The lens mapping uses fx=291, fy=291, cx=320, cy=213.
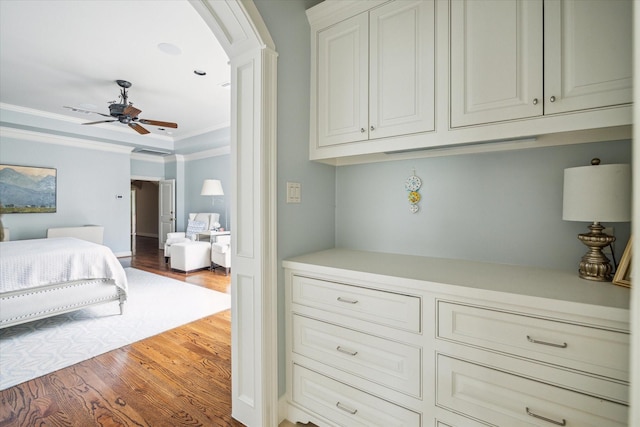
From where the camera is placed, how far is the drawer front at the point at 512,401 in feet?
3.17

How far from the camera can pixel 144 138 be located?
611cm

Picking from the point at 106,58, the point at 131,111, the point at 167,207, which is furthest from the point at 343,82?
the point at 167,207

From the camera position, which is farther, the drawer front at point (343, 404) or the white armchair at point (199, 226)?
the white armchair at point (199, 226)

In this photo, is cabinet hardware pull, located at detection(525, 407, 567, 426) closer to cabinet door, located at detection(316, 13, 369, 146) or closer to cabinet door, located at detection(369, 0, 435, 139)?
cabinet door, located at detection(369, 0, 435, 139)

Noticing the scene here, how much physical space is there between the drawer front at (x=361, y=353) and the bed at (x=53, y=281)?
264cm

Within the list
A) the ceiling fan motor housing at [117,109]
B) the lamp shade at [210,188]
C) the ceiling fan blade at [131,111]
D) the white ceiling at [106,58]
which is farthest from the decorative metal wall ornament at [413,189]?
the lamp shade at [210,188]

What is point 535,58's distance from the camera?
1.21 metres

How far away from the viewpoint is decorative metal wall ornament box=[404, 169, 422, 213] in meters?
1.80

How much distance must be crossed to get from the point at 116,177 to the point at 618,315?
8021mm

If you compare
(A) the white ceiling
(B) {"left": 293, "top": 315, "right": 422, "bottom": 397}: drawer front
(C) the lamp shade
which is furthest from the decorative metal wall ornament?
(C) the lamp shade

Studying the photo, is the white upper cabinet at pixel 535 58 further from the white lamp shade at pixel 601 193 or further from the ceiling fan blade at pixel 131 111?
the ceiling fan blade at pixel 131 111

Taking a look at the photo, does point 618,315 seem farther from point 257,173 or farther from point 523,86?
point 257,173

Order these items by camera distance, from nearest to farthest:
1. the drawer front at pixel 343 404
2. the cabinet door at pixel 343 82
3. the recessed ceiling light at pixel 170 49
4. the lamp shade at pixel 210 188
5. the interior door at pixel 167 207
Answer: the drawer front at pixel 343 404 → the cabinet door at pixel 343 82 → the recessed ceiling light at pixel 170 49 → the lamp shade at pixel 210 188 → the interior door at pixel 167 207

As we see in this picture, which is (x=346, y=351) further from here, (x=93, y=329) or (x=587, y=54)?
(x=93, y=329)
